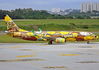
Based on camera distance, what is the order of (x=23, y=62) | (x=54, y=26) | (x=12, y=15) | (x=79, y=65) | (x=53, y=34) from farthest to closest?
(x=12, y=15), (x=54, y=26), (x=53, y=34), (x=23, y=62), (x=79, y=65)

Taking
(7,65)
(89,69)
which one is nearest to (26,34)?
(7,65)

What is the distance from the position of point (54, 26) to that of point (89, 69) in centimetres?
7979

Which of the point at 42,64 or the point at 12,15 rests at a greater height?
the point at 12,15

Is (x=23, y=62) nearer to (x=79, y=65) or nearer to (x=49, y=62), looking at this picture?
(x=49, y=62)

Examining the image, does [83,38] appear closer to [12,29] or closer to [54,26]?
[12,29]

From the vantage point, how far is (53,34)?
155 ft

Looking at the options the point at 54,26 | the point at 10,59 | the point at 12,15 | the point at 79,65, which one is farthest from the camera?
the point at 12,15

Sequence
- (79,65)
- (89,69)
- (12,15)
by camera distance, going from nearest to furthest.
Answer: (89,69) < (79,65) < (12,15)

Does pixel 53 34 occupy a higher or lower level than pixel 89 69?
higher

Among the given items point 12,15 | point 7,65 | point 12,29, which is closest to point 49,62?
point 7,65

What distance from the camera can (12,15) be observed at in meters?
147

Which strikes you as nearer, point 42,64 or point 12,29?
point 42,64

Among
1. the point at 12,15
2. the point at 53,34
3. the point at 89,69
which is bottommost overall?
the point at 89,69

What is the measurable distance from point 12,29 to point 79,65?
27.3 m
